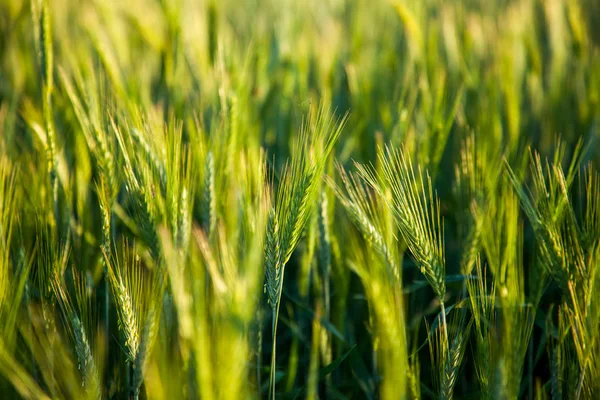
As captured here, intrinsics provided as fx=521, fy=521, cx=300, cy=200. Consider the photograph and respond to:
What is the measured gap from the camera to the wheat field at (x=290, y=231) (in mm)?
635

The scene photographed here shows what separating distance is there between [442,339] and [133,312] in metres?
0.39

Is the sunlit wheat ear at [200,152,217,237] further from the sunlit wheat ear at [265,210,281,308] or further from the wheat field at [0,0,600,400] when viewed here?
the sunlit wheat ear at [265,210,281,308]

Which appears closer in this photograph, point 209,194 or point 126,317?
point 126,317

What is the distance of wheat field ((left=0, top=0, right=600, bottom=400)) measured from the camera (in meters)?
0.63

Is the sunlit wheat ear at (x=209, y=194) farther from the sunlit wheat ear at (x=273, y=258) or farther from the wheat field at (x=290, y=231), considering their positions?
the sunlit wheat ear at (x=273, y=258)

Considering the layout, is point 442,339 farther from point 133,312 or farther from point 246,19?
point 246,19

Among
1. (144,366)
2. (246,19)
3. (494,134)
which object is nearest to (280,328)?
(144,366)

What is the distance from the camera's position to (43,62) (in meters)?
0.92

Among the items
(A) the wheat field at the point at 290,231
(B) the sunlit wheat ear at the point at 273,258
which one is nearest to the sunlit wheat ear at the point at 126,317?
(A) the wheat field at the point at 290,231

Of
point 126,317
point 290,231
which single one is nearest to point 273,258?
point 290,231

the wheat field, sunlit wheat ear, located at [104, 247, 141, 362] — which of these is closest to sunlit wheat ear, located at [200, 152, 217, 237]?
the wheat field

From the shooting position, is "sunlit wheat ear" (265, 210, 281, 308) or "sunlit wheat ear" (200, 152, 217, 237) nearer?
"sunlit wheat ear" (265, 210, 281, 308)

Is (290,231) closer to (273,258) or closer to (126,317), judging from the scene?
(273,258)

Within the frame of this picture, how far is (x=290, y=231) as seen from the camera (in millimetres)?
642
